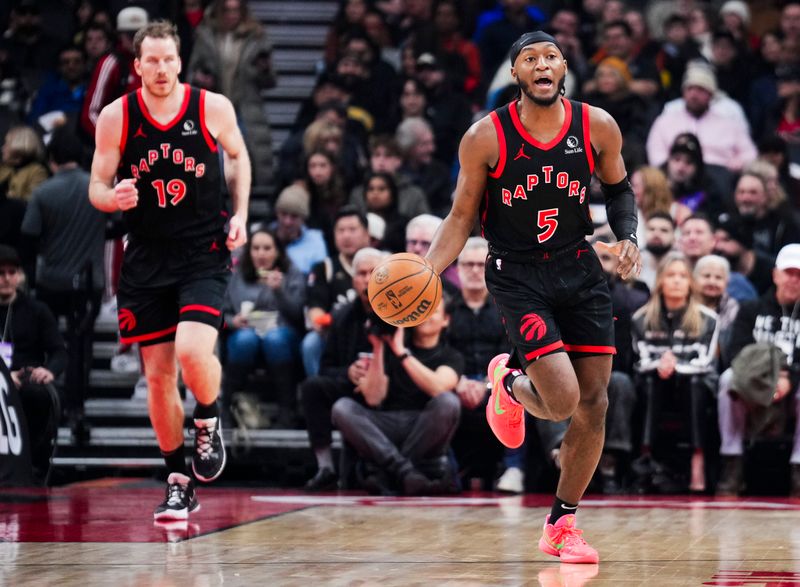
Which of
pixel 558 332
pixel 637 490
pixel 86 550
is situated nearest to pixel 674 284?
pixel 637 490

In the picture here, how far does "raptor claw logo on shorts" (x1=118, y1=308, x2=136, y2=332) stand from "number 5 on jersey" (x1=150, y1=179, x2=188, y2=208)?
0.58 m

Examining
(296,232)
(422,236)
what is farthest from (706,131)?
(296,232)

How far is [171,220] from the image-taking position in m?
7.09

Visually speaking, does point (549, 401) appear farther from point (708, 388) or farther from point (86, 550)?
point (708, 388)

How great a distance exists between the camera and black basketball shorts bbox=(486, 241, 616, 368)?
5.92 meters

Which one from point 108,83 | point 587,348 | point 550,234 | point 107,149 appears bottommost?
point 587,348

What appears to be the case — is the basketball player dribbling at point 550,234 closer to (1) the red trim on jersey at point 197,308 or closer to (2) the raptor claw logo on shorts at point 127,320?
(1) the red trim on jersey at point 197,308

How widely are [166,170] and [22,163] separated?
5.07 meters

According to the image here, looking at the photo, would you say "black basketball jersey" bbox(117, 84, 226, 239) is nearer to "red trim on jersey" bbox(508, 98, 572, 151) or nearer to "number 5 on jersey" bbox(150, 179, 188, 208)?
"number 5 on jersey" bbox(150, 179, 188, 208)

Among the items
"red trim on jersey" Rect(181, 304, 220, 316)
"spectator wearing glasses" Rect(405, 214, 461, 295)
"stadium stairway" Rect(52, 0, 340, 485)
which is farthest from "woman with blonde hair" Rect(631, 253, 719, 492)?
"red trim on jersey" Rect(181, 304, 220, 316)

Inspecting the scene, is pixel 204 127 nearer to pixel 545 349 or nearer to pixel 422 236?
pixel 545 349

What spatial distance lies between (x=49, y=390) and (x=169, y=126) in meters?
3.14

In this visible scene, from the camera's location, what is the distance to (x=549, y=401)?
583 centimetres

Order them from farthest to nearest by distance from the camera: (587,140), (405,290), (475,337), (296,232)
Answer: (296,232) → (475,337) → (587,140) → (405,290)
